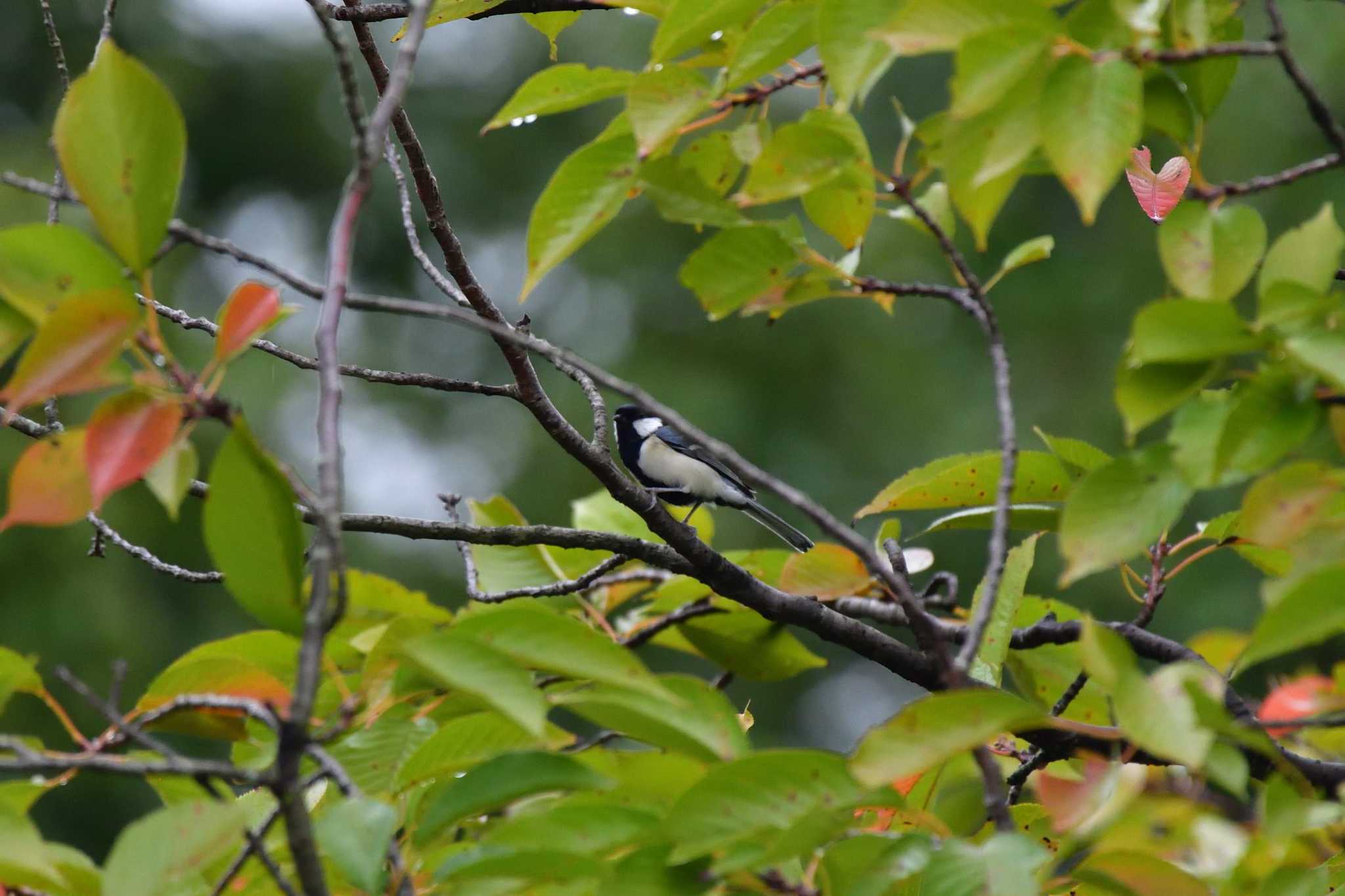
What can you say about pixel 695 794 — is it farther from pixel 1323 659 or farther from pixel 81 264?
pixel 1323 659

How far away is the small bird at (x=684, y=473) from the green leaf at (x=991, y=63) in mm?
3743

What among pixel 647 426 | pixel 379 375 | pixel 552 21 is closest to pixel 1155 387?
pixel 552 21

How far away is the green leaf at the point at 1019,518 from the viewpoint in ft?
5.74

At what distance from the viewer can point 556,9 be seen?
6.21 ft

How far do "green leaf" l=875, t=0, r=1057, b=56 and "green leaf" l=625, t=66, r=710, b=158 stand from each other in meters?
0.24

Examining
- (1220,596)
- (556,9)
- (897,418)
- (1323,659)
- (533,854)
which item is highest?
(556,9)

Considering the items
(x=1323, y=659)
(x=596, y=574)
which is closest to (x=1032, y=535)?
(x=596, y=574)

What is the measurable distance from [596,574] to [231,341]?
100 centimetres

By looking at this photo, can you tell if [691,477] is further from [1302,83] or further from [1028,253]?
[1302,83]

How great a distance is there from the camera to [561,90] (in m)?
1.35

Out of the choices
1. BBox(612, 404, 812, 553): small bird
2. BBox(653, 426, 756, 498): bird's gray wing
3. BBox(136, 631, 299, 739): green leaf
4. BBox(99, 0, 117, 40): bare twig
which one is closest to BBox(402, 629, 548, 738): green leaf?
BBox(136, 631, 299, 739): green leaf

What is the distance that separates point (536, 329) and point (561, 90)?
30.6 ft

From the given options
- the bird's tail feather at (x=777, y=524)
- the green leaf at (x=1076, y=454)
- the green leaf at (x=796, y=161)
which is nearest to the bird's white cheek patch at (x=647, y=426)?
the bird's tail feather at (x=777, y=524)

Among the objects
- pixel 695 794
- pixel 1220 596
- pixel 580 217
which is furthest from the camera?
pixel 1220 596
